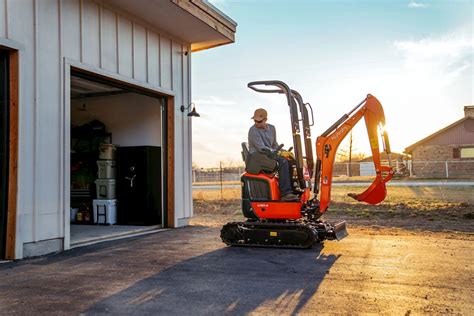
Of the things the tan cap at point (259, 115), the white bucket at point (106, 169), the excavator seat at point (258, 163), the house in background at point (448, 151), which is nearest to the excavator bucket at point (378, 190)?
the excavator seat at point (258, 163)

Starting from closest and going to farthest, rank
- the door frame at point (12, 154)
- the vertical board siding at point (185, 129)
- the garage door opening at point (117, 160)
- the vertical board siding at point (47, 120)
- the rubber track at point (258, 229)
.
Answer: the door frame at point (12, 154), the vertical board siding at point (47, 120), the rubber track at point (258, 229), the vertical board siding at point (185, 129), the garage door opening at point (117, 160)

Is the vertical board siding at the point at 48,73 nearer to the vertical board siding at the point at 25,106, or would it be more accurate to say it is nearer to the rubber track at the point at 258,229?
the vertical board siding at the point at 25,106

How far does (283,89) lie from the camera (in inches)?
263

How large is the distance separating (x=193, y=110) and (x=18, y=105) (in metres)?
4.35

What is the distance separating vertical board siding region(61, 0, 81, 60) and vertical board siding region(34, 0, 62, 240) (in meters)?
0.13

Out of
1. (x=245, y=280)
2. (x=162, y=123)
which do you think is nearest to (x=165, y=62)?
(x=162, y=123)

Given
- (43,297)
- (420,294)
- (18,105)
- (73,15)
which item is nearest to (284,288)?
(420,294)

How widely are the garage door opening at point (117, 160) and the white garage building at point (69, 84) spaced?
0.25 ft

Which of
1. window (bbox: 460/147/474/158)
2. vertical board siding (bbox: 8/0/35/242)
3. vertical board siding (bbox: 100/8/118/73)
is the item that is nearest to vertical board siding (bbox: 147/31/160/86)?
vertical board siding (bbox: 100/8/118/73)

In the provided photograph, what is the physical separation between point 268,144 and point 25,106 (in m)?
3.58

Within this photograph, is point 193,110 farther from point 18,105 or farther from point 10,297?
point 10,297

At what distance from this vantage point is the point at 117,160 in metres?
10.3

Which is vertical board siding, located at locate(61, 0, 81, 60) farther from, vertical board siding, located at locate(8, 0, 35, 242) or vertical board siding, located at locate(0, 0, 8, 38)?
vertical board siding, located at locate(0, 0, 8, 38)

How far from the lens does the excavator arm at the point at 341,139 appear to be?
651cm
